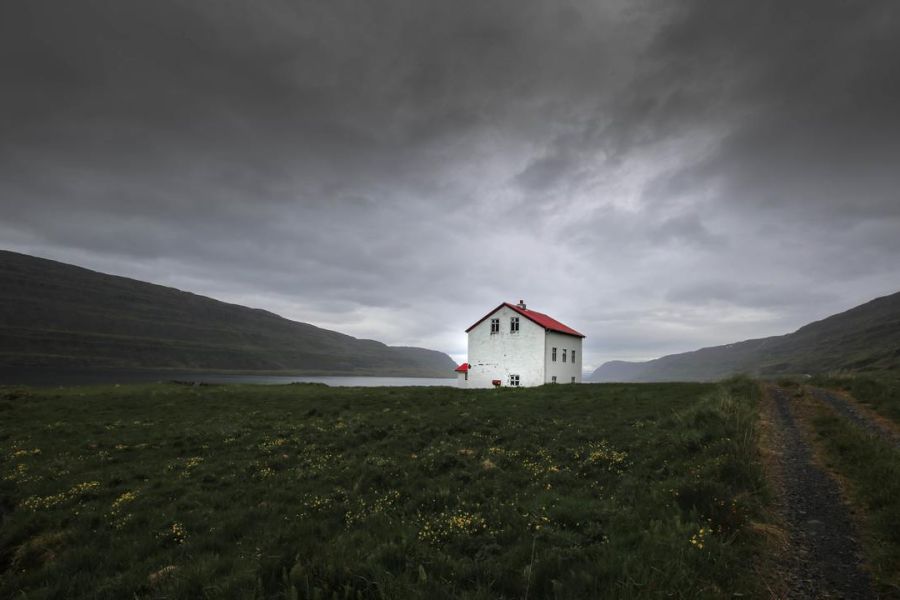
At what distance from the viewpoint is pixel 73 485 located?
49.5 feet

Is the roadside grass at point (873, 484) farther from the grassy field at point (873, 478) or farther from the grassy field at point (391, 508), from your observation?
the grassy field at point (391, 508)

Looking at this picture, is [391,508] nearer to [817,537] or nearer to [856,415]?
[817,537]

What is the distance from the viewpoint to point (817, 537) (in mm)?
7719

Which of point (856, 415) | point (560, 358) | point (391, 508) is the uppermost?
point (560, 358)

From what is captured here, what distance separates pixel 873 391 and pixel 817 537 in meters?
24.4

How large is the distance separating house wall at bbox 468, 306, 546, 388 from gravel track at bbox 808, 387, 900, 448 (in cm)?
2989

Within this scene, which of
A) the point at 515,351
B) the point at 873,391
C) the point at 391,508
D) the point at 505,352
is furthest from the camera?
the point at 505,352

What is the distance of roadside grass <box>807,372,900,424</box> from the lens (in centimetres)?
1917

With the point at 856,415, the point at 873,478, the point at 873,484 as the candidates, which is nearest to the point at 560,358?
the point at 856,415

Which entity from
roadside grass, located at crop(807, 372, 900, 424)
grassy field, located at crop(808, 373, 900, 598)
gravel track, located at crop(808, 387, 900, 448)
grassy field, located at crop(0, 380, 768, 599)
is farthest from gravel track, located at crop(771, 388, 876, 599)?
roadside grass, located at crop(807, 372, 900, 424)

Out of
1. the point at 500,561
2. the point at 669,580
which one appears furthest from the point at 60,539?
the point at 669,580

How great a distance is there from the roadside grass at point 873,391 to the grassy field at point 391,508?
659 cm

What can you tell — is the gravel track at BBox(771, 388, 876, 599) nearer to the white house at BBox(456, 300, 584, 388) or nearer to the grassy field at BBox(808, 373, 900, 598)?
the grassy field at BBox(808, 373, 900, 598)

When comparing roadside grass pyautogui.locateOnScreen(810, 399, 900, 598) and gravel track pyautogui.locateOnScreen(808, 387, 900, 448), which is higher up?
gravel track pyautogui.locateOnScreen(808, 387, 900, 448)
